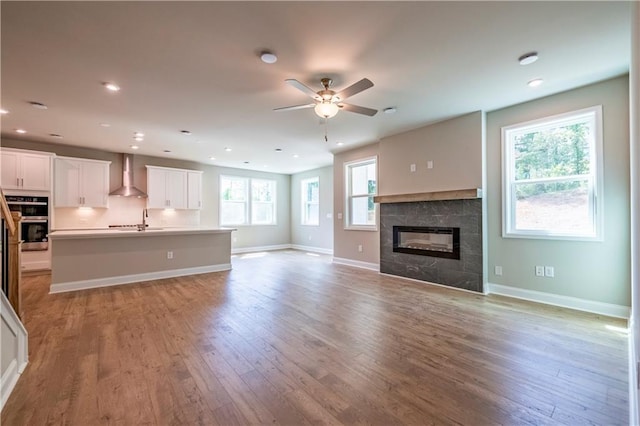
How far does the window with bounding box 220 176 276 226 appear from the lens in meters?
8.73

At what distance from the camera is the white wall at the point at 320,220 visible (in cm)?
845

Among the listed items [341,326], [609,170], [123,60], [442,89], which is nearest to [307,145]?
[442,89]

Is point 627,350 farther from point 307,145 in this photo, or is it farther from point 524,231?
point 307,145

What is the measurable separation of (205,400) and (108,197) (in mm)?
6549

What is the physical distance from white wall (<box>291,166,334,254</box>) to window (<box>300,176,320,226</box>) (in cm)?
13

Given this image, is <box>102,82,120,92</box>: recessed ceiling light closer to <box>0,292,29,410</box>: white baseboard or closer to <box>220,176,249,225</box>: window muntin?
<box>0,292,29,410</box>: white baseboard

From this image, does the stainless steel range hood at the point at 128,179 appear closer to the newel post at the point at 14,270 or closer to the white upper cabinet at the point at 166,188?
the white upper cabinet at the point at 166,188

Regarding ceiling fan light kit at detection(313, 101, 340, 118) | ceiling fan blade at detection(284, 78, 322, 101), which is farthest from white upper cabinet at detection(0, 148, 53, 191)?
ceiling fan light kit at detection(313, 101, 340, 118)

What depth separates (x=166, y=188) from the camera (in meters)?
7.22

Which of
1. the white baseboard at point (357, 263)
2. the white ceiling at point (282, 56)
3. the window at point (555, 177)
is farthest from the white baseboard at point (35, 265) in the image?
the window at point (555, 177)

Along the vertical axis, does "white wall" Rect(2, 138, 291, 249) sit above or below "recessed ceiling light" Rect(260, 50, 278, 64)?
below

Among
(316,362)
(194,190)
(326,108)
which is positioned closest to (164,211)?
(194,190)

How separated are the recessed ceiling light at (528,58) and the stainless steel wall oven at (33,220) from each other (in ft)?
26.8

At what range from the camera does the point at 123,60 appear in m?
2.74
